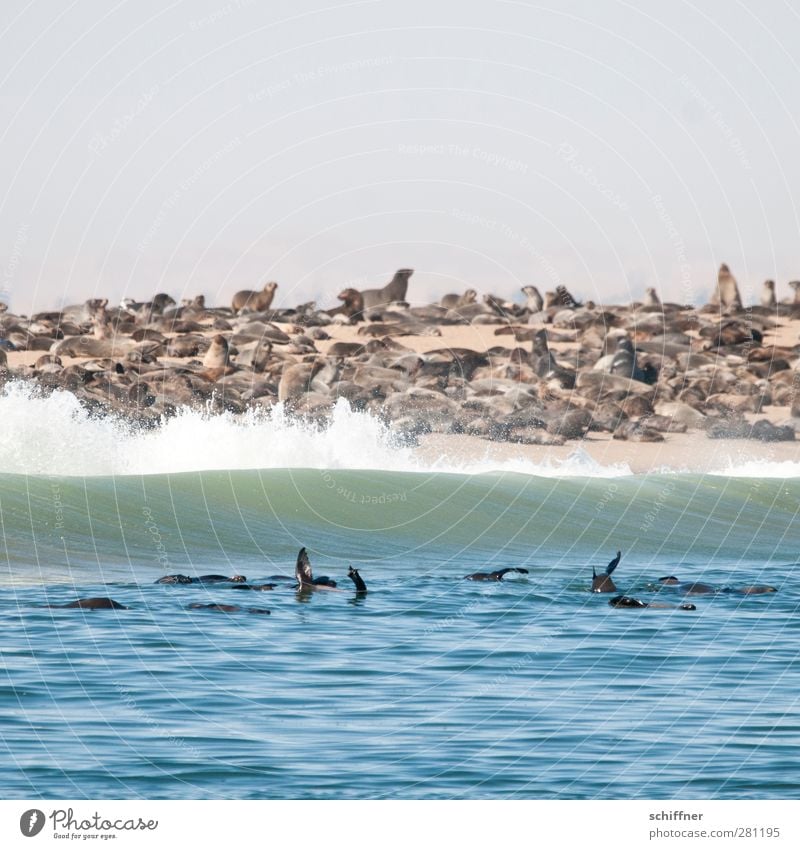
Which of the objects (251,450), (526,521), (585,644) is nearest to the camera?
(585,644)

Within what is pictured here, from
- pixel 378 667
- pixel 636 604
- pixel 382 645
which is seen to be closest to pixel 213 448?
pixel 636 604

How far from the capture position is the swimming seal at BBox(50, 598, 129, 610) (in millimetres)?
22656

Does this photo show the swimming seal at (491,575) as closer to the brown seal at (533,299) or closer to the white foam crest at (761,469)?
the white foam crest at (761,469)

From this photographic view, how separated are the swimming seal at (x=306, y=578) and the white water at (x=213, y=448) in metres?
15.7

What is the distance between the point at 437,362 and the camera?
59.8 m

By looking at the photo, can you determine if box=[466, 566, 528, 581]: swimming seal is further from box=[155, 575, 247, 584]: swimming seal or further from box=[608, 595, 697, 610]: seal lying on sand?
box=[155, 575, 247, 584]: swimming seal

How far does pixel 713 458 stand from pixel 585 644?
3125cm

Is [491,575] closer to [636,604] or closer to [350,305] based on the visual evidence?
[636,604]

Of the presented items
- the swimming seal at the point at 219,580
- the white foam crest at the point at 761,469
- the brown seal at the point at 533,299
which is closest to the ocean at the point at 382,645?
the swimming seal at the point at 219,580

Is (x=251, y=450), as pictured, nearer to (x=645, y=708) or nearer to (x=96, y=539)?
(x=96, y=539)

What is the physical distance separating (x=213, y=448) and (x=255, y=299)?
34275mm

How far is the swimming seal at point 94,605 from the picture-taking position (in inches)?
892

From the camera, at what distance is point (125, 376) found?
183 ft
